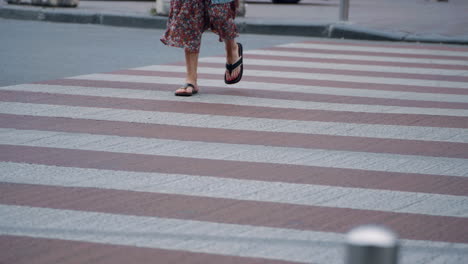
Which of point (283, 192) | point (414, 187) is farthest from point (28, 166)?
point (414, 187)

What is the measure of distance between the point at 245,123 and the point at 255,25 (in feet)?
25.9

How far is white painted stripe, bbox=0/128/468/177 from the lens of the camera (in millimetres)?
4945

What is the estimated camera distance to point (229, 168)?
484 centimetres

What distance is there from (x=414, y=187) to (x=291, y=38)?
891 centimetres

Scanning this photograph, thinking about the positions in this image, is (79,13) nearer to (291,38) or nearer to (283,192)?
(291,38)

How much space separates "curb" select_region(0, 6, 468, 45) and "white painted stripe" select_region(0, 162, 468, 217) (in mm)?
8327

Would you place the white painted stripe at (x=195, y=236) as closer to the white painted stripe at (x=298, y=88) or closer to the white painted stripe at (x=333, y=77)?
the white painted stripe at (x=298, y=88)

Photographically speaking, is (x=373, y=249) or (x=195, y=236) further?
(x=195, y=236)

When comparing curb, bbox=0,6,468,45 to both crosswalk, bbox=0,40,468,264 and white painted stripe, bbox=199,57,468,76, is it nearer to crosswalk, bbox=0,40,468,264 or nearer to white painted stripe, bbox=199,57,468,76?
white painted stripe, bbox=199,57,468,76

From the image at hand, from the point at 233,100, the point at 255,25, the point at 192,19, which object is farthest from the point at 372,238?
the point at 255,25

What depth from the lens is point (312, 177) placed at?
465cm

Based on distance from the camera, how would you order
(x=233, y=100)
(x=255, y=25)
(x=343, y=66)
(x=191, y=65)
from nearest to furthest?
(x=233, y=100) < (x=191, y=65) < (x=343, y=66) < (x=255, y=25)

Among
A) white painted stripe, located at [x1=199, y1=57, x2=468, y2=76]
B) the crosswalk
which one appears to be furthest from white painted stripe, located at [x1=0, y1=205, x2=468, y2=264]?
white painted stripe, located at [x1=199, y1=57, x2=468, y2=76]

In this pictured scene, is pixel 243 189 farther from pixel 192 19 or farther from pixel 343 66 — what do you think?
pixel 343 66
